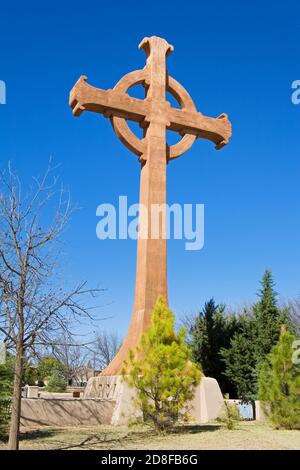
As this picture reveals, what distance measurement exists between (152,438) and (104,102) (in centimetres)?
899

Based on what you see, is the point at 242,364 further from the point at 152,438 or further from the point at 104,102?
the point at 104,102

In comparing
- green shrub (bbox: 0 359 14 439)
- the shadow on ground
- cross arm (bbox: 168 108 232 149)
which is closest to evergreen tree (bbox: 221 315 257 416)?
cross arm (bbox: 168 108 232 149)

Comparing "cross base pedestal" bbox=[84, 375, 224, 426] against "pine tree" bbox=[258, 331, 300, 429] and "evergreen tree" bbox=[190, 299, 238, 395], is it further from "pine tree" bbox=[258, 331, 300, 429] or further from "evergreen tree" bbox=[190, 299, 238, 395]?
"evergreen tree" bbox=[190, 299, 238, 395]

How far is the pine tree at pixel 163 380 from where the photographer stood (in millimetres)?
9930

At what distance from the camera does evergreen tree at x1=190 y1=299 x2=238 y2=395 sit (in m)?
19.9

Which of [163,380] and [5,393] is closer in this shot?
[5,393]

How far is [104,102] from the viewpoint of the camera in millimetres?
14156

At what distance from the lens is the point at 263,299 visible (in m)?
19.2

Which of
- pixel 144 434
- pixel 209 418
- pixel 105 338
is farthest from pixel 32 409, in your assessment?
pixel 105 338

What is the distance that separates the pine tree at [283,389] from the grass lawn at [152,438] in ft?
1.63

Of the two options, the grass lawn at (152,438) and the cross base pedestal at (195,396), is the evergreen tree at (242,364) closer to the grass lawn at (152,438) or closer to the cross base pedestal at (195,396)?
the cross base pedestal at (195,396)

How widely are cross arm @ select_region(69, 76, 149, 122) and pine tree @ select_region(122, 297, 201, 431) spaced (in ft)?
22.6

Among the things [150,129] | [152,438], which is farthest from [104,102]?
[152,438]

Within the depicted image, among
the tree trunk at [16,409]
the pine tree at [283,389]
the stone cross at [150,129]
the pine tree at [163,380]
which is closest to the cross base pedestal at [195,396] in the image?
the stone cross at [150,129]
